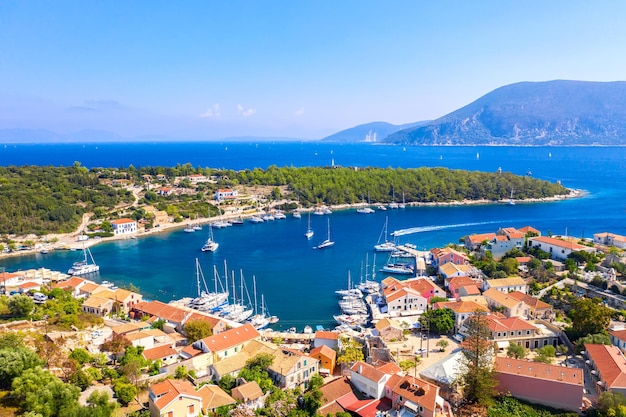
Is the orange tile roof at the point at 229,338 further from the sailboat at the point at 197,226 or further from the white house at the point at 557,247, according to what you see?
the sailboat at the point at 197,226

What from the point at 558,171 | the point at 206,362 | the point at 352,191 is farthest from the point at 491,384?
the point at 558,171

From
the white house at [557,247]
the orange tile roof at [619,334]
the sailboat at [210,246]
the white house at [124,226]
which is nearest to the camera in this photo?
the orange tile roof at [619,334]

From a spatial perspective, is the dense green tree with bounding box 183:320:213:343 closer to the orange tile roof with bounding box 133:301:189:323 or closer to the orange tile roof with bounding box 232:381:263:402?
the orange tile roof with bounding box 133:301:189:323

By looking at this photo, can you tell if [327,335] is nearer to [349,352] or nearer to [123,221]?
A: [349,352]

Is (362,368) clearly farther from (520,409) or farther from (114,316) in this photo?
(114,316)

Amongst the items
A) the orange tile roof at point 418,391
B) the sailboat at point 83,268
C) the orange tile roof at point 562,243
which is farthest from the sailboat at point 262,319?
the orange tile roof at point 562,243

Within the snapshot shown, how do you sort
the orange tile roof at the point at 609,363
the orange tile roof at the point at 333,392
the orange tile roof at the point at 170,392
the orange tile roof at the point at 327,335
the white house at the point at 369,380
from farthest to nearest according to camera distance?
1. the orange tile roof at the point at 327,335
2. the white house at the point at 369,380
3. the orange tile roof at the point at 609,363
4. the orange tile roof at the point at 333,392
5. the orange tile roof at the point at 170,392
